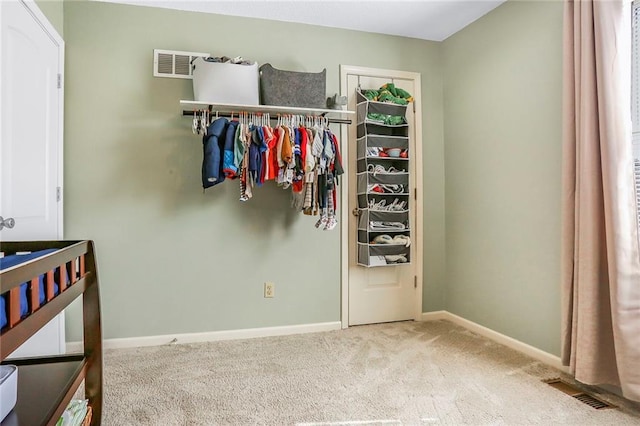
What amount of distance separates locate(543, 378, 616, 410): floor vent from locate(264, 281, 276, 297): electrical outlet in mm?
1928

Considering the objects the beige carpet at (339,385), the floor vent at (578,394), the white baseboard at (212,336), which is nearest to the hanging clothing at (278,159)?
the white baseboard at (212,336)

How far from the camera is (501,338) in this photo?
9.91 ft

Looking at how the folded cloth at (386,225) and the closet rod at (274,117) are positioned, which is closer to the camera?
the closet rod at (274,117)

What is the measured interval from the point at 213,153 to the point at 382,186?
4.47 ft

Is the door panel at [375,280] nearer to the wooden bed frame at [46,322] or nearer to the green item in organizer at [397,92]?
the green item in organizer at [397,92]

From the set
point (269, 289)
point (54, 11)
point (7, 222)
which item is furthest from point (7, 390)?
point (54, 11)

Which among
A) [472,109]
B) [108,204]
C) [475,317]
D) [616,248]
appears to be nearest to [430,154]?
[472,109]

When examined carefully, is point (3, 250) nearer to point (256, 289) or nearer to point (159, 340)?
point (159, 340)

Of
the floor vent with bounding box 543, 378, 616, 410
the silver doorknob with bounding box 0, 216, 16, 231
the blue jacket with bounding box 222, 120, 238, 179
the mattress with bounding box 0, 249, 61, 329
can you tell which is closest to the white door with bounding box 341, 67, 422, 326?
the blue jacket with bounding box 222, 120, 238, 179

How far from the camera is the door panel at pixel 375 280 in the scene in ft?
11.3

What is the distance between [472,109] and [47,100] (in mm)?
3036

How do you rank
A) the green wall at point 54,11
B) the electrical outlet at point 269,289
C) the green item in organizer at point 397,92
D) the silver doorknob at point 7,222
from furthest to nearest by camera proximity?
the green item in organizer at point 397,92, the electrical outlet at point 269,289, the green wall at point 54,11, the silver doorknob at point 7,222

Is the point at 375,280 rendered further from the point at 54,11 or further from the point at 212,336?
the point at 54,11

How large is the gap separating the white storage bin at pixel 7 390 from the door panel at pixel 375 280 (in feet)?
8.09
